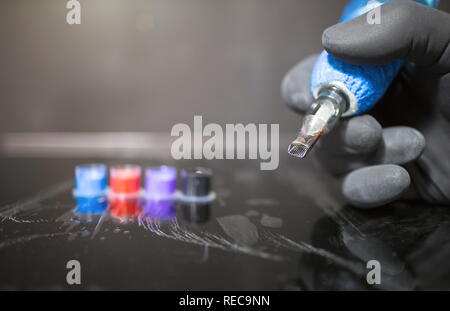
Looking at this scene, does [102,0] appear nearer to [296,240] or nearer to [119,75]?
[119,75]

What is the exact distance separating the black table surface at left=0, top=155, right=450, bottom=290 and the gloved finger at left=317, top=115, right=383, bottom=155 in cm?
14

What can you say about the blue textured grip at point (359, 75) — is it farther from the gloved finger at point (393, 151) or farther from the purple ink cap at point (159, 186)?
the purple ink cap at point (159, 186)

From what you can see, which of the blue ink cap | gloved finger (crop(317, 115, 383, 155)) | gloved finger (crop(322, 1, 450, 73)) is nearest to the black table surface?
the blue ink cap

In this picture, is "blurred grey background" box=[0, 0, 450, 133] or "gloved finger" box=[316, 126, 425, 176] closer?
"gloved finger" box=[316, 126, 425, 176]

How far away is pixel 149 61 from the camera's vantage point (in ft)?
5.33

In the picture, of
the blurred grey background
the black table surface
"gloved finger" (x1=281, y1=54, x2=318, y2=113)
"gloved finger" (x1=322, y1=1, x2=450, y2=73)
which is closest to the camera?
the black table surface

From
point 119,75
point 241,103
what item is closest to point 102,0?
point 119,75

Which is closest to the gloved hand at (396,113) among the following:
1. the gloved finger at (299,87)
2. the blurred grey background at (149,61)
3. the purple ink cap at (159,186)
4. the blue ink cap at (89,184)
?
the gloved finger at (299,87)

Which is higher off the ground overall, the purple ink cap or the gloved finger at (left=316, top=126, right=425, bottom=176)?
the gloved finger at (left=316, top=126, right=425, bottom=176)

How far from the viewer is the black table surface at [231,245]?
16.4 inches

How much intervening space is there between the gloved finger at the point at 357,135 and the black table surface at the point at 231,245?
135 millimetres

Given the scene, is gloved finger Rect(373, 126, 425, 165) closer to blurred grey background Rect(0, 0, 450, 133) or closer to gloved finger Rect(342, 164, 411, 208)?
gloved finger Rect(342, 164, 411, 208)

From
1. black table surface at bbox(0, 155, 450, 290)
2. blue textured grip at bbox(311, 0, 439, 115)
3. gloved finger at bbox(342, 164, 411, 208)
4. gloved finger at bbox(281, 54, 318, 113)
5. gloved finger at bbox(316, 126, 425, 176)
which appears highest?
gloved finger at bbox(281, 54, 318, 113)

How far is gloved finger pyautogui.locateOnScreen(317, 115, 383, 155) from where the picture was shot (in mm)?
592
